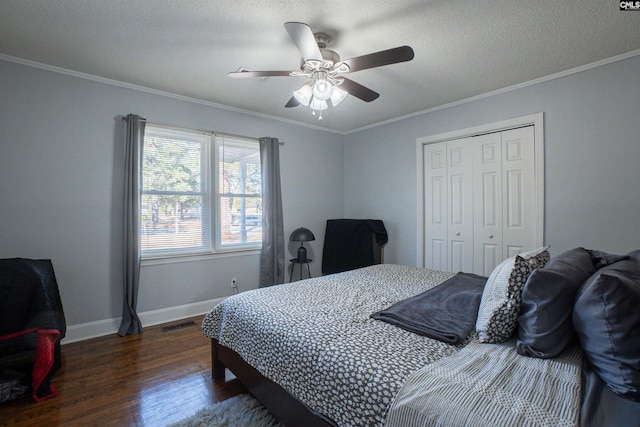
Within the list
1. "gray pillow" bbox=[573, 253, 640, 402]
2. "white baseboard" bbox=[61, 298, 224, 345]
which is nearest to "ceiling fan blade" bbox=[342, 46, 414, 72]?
"gray pillow" bbox=[573, 253, 640, 402]

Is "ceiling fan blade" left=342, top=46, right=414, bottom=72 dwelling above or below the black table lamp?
above

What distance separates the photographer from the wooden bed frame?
1315 millimetres

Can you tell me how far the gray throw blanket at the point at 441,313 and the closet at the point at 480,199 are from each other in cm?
142

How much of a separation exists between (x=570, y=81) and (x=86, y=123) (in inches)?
175

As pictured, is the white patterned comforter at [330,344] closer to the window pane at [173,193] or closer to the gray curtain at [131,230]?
the gray curtain at [131,230]

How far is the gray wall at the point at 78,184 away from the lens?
246 centimetres

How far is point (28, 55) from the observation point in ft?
7.86

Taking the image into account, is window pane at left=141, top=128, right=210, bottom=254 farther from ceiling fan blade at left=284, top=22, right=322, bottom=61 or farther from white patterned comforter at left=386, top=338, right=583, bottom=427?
white patterned comforter at left=386, top=338, right=583, bottom=427

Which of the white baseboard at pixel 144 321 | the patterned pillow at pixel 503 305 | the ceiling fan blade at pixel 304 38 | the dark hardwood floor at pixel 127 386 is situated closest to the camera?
the patterned pillow at pixel 503 305

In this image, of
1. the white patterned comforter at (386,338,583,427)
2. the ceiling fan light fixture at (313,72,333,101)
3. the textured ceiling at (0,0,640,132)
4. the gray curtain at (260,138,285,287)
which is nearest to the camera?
the white patterned comforter at (386,338,583,427)

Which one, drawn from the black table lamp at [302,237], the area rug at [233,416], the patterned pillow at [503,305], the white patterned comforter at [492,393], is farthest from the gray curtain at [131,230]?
the patterned pillow at [503,305]

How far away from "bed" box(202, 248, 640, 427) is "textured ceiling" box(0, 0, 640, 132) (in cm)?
155

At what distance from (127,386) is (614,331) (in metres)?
2.61

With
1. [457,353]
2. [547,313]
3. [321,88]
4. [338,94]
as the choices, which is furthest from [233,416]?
[338,94]
